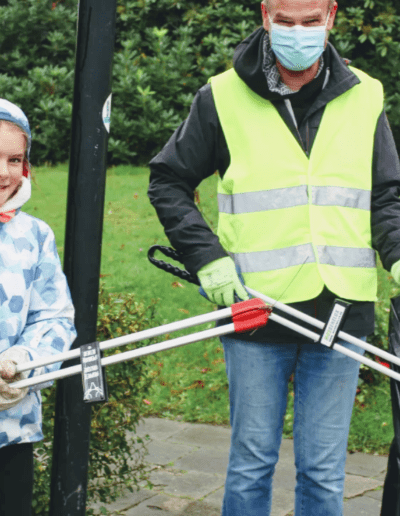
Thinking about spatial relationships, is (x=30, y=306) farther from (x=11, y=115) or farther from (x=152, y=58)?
(x=152, y=58)

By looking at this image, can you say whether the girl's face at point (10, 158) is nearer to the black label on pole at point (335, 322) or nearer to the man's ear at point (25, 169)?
the man's ear at point (25, 169)

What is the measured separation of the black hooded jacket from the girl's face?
51cm

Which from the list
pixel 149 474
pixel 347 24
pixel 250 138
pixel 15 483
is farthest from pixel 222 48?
pixel 15 483

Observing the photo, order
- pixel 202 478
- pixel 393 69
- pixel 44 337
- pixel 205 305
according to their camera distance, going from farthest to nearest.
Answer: pixel 393 69, pixel 205 305, pixel 202 478, pixel 44 337

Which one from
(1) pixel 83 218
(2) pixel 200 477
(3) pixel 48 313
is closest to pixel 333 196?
(1) pixel 83 218

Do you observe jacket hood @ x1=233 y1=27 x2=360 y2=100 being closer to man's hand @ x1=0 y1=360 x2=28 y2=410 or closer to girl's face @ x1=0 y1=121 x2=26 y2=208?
girl's face @ x1=0 y1=121 x2=26 y2=208

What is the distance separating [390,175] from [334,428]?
34.6 inches

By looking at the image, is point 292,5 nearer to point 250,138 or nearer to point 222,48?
point 250,138

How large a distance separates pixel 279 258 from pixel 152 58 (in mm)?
7491

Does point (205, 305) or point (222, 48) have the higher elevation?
point (222, 48)

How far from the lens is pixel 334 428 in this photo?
8.82 ft

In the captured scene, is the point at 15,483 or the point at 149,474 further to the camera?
the point at 149,474

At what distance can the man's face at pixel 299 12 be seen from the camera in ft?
8.55

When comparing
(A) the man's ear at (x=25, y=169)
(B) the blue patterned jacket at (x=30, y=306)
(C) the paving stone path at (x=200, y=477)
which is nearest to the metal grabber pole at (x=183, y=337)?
(B) the blue patterned jacket at (x=30, y=306)
